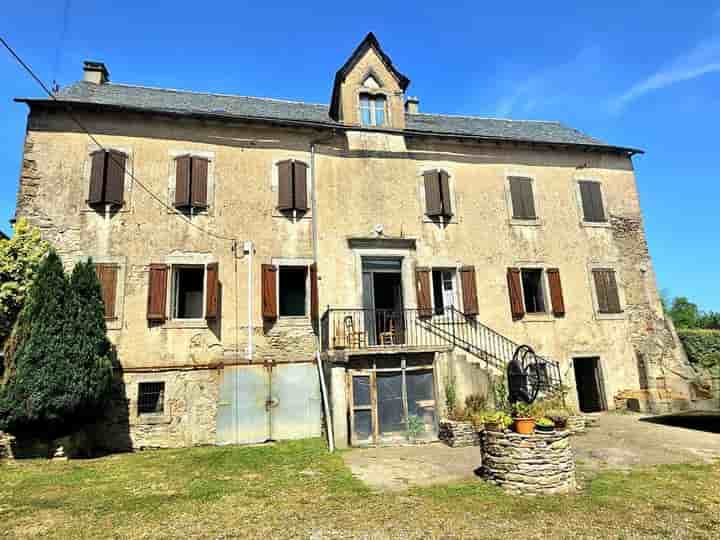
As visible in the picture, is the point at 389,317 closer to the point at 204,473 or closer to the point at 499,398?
the point at 499,398

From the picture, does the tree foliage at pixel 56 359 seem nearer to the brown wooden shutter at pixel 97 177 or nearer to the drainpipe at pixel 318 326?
the brown wooden shutter at pixel 97 177

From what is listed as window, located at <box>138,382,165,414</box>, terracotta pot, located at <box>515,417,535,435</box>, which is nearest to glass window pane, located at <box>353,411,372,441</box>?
terracotta pot, located at <box>515,417,535,435</box>

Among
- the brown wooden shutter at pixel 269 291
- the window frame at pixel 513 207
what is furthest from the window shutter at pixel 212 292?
the window frame at pixel 513 207

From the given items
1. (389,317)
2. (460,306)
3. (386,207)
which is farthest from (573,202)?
(389,317)

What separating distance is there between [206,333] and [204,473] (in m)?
4.18

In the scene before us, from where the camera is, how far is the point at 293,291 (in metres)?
12.8

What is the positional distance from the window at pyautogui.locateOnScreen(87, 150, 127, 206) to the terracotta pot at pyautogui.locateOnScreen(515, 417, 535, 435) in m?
11.2

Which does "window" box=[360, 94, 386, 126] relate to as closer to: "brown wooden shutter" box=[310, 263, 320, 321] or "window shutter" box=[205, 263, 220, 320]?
"brown wooden shutter" box=[310, 263, 320, 321]

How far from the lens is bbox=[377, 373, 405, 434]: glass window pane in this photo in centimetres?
1056

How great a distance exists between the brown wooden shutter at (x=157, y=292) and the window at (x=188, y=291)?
0.35 meters

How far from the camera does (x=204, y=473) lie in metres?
8.25

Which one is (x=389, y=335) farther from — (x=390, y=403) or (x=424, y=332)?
(x=390, y=403)

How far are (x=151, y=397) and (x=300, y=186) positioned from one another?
7.10m

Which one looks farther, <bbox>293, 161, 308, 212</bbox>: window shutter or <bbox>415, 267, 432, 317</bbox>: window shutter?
<bbox>293, 161, 308, 212</bbox>: window shutter
